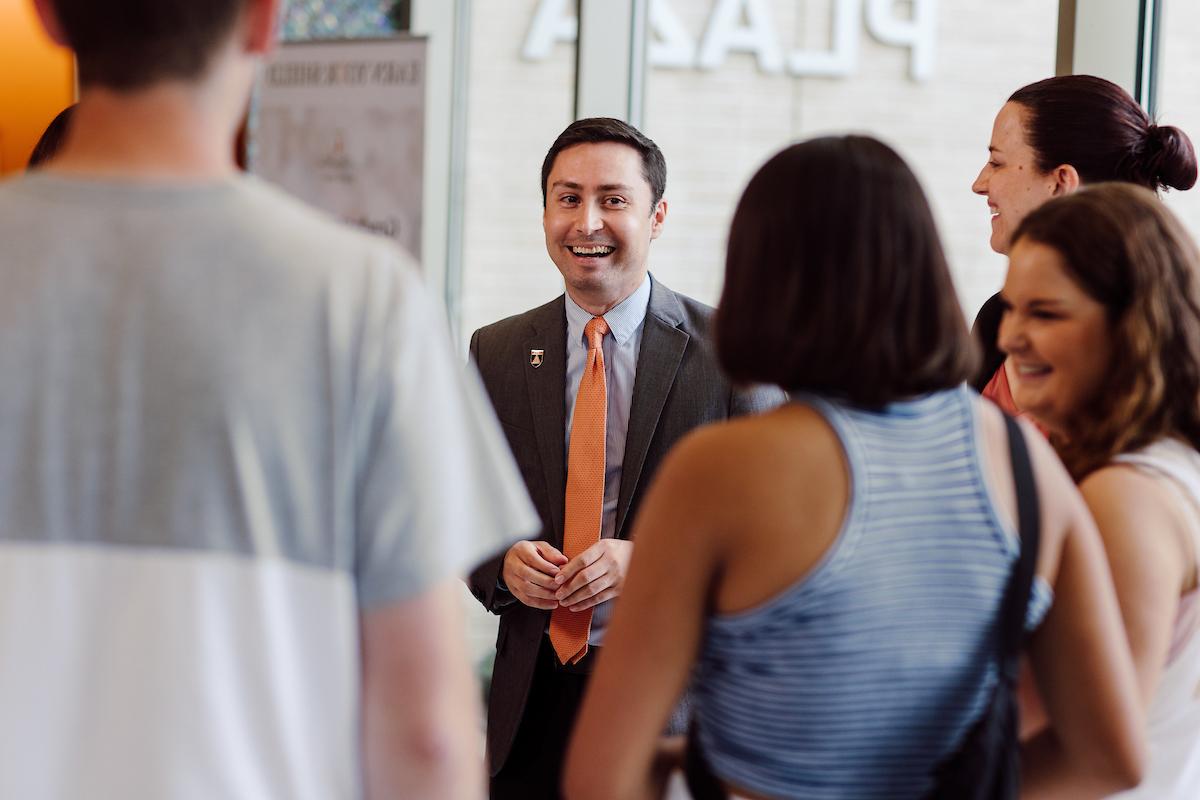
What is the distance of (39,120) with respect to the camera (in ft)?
14.4

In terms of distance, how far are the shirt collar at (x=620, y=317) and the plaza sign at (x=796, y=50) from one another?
166 cm

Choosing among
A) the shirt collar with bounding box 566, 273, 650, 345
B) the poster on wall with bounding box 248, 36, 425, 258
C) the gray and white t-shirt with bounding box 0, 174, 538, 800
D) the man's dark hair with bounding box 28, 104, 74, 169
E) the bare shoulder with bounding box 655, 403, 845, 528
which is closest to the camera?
the gray and white t-shirt with bounding box 0, 174, 538, 800

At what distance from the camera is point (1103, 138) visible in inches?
90.9

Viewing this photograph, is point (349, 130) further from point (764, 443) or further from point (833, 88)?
point (764, 443)

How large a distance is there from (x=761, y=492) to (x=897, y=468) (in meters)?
0.14

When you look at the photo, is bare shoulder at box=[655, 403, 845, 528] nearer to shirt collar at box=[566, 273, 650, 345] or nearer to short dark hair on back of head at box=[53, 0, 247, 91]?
short dark hair on back of head at box=[53, 0, 247, 91]

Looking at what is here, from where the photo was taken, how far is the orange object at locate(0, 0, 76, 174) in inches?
172

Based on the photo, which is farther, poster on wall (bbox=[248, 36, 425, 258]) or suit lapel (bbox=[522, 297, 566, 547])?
poster on wall (bbox=[248, 36, 425, 258])

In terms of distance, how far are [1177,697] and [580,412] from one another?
137 centimetres

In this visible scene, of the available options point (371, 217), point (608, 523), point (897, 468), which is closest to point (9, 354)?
point (897, 468)

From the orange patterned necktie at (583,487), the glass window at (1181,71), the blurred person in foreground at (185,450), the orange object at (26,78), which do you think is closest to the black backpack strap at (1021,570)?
the blurred person in foreground at (185,450)

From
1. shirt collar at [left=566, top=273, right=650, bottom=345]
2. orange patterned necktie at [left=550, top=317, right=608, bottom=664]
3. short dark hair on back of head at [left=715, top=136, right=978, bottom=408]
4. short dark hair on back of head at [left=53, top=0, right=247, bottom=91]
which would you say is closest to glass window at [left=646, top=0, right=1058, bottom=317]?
shirt collar at [left=566, top=273, right=650, bottom=345]

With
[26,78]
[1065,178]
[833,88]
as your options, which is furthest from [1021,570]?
[26,78]

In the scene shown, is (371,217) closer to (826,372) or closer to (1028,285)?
(1028,285)
